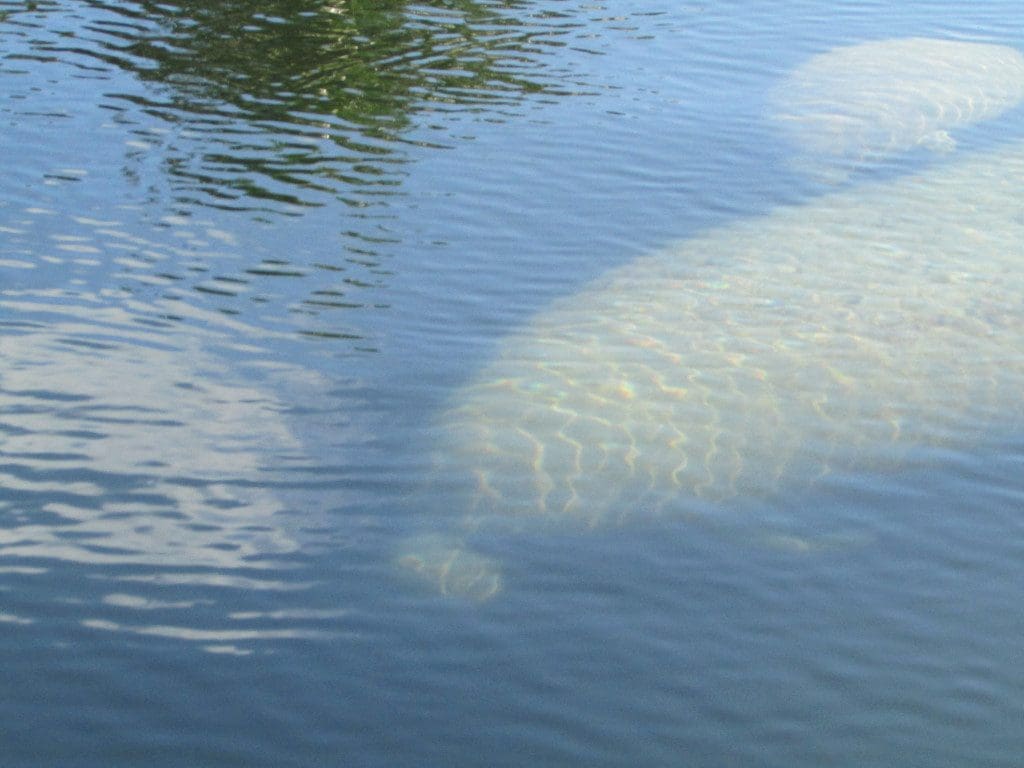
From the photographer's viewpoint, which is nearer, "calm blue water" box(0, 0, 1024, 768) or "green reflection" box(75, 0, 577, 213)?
"calm blue water" box(0, 0, 1024, 768)

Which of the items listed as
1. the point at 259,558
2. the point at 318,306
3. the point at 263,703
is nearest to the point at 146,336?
the point at 318,306

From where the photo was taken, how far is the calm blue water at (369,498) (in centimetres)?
464

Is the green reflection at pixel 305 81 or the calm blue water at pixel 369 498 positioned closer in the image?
the calm blue water at pixel 369 498

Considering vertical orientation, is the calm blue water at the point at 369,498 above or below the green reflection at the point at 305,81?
below

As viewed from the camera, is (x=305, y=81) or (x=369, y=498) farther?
(x=305, y=81)

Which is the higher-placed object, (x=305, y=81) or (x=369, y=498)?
(x=305, y=81)

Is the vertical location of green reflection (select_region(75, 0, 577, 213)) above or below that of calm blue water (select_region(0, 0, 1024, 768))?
above

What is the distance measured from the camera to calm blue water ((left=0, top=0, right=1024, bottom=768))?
183 inches

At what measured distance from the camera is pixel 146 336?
6.92 m

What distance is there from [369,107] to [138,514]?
5.45 metres

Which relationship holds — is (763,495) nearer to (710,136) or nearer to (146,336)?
(146,336)

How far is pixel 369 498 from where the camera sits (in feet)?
18.7

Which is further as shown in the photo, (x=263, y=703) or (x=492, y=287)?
(x=492, y=287)

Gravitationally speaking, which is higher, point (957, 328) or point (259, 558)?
point (957, 328)
